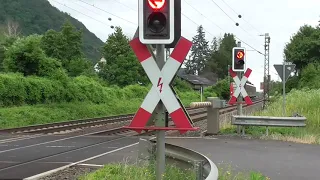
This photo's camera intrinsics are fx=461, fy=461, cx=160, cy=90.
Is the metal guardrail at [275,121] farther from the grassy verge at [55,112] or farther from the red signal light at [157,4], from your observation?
the grassy verge at [55,112]

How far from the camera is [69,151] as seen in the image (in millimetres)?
13070

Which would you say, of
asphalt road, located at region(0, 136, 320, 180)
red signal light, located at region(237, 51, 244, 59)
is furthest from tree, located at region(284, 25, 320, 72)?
asphalt road, located at region(0, 136, 320, 180)

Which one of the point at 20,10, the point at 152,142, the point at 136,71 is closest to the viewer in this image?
the point at 152,142

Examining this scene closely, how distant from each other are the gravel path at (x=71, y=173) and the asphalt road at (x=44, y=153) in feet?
1.58

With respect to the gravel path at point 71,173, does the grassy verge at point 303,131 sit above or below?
above

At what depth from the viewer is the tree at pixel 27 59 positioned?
33.0m

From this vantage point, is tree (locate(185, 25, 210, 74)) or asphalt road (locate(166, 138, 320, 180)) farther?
tree (locate(185, 25, 210, 74))

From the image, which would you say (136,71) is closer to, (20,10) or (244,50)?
(244,50)


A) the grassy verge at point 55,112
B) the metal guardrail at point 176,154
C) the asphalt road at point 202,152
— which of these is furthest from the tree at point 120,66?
the metal guardrail at point 176,154

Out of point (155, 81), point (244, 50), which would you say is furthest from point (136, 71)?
point (155, 81)

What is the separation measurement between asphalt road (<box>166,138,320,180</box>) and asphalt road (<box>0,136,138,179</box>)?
2810 millimetres

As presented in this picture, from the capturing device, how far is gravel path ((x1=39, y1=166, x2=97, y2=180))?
8663 mm

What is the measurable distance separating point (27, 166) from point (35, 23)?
10900 cm

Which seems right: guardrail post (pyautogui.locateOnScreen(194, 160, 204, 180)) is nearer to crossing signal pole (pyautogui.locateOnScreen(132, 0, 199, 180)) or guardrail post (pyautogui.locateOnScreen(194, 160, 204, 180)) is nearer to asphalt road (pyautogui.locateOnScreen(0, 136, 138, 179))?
crossing signal pole (pyautogui.locateOnScreen(132, 0, 199, 180))
